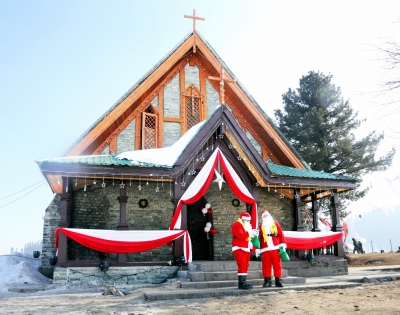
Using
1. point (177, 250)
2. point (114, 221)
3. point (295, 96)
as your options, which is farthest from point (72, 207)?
point (295, 96)

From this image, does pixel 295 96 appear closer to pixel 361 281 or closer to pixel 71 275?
pixel 361 281

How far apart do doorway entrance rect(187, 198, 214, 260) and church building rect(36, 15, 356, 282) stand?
1.5 inches

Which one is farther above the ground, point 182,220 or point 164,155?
point 164,155

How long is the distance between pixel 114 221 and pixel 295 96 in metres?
19.2

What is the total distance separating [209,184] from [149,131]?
13.3 feet

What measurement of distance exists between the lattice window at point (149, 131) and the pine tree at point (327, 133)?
12918mm

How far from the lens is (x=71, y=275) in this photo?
10.4 m

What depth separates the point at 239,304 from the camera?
6645 millimetres

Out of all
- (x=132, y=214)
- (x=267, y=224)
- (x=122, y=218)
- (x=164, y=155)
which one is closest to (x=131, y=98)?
(x=164, y=155)

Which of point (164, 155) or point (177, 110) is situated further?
point (177, 110)

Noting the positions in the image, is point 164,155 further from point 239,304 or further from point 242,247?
point 239,304

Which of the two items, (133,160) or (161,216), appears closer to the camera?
(133,160)

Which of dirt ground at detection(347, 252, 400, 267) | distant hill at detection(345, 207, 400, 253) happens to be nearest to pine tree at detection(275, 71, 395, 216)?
dirt ground at detection(347, 252, 400, 267)

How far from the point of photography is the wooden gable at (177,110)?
538 inches
